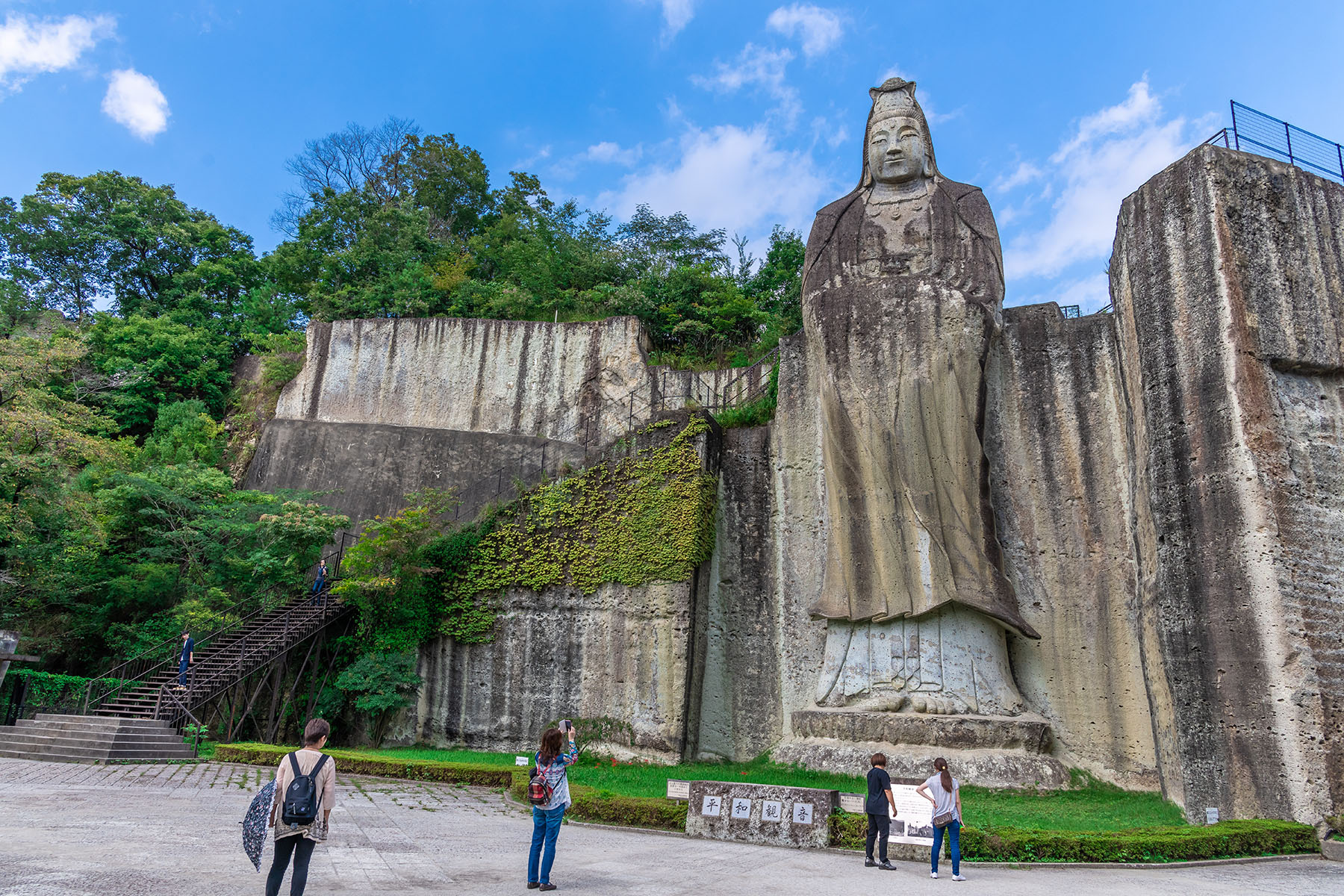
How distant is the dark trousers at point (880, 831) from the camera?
21.8 ft

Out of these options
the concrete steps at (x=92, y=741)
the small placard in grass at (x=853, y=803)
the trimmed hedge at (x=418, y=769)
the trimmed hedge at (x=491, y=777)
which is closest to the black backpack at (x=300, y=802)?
the trimmed hedge at (x=491, y=777)

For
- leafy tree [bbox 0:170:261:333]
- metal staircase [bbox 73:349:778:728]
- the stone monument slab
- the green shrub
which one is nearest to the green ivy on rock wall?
metal staircase [bbox 73:349:778:728]

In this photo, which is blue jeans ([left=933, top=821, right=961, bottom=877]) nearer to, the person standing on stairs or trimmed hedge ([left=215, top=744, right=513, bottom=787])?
trimmed hedge ([left=215, top=744, right=513, bottom=787])

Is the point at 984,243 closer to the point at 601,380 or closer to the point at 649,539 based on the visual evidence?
the point at 649,539

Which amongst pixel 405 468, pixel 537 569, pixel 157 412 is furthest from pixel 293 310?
pixel 537 569

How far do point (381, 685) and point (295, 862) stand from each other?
10898mm

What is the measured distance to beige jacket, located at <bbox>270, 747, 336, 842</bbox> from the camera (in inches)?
161

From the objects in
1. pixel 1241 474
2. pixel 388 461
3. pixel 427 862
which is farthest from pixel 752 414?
pixel 427 862

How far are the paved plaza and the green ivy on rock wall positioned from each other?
17.8 ft

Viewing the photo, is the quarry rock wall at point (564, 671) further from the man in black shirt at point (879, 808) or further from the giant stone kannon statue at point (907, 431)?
the man in black shirt at point (879, 808)

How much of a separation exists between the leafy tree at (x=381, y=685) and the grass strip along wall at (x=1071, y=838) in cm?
652

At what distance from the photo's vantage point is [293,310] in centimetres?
2669

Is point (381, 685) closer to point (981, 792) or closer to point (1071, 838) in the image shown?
point (981, 792)

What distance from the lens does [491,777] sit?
34.9 feet
